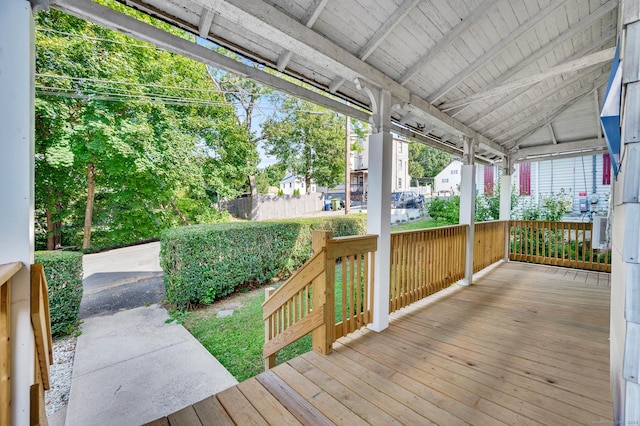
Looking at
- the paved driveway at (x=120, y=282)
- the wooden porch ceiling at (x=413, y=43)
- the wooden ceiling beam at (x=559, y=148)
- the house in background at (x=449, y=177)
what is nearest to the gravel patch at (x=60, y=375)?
the paved driveway at (x=120, y=282)

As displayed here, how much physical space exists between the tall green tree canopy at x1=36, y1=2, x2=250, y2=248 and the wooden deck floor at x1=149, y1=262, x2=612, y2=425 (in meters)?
6.74

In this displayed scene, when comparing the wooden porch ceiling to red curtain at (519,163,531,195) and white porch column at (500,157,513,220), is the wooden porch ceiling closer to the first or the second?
white porch column at (500,157,513,220)

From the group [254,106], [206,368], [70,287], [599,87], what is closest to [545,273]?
[599,87]

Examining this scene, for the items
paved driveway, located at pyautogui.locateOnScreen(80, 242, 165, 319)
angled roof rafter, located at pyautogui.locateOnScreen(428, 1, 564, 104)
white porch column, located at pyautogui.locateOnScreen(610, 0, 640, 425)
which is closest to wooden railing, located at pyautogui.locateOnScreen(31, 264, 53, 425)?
white porch column, located at pyautogui.locateOnScreen(610, 0, 640, 425)

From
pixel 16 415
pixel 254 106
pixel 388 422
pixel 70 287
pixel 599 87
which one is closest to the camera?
pixel 16 415

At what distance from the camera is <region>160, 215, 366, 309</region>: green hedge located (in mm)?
4691

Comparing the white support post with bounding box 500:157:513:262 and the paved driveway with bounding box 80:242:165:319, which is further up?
the white support post with bounding box 500:157:513:262

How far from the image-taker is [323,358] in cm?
239

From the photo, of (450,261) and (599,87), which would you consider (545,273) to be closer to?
(450,261)

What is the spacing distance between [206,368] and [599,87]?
7.39 m

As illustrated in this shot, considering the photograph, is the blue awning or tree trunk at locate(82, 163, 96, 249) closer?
the blue awning

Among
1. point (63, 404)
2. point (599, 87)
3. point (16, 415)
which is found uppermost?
point (599, 87)

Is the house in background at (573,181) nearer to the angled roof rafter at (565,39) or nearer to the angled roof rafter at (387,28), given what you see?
the angled roof rafter at (565,39)

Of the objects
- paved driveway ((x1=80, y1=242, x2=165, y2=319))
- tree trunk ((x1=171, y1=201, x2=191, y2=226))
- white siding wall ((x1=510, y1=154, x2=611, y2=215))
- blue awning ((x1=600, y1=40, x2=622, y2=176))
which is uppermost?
white siding wall ((x1=510, y1=154, x2=611, y2=215))
